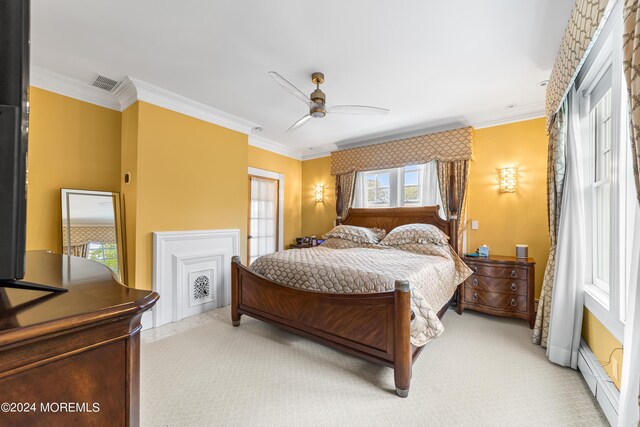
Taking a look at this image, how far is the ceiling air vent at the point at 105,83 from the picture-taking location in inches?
110

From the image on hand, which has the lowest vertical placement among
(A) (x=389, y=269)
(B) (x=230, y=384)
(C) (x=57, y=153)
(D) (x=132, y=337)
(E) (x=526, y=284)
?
(B) (x=230, y=384)

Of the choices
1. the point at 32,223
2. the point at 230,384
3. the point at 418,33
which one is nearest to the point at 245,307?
the point at 230,384

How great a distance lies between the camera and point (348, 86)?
114 inches

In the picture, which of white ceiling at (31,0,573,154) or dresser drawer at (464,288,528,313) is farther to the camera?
dresser drawer at (464,288,528,313)

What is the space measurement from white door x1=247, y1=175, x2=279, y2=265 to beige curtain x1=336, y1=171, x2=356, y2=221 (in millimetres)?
1277

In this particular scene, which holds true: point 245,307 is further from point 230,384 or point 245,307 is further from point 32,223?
point 32,223

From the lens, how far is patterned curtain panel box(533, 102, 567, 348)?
7.92ft

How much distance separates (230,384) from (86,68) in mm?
3176

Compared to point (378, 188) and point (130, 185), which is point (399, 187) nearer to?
point (378, 188)

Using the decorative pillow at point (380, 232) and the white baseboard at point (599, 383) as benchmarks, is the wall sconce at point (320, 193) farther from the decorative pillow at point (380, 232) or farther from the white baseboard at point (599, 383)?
the white baseboard at point (599, 383)

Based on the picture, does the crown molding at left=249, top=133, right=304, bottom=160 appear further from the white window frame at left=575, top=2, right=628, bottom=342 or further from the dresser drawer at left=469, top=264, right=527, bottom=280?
the white window frame at left=575, top=2, right=628, bottom=342

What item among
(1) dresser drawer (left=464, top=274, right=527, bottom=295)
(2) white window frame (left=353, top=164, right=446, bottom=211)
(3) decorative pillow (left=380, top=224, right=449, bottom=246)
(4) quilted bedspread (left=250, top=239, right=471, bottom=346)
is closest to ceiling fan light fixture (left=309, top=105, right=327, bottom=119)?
(4) quilted bedspread (left=250, top=239, right=471, bottom=346)

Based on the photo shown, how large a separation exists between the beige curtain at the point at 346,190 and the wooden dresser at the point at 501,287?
6.81 ft

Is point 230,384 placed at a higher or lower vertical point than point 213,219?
lower
